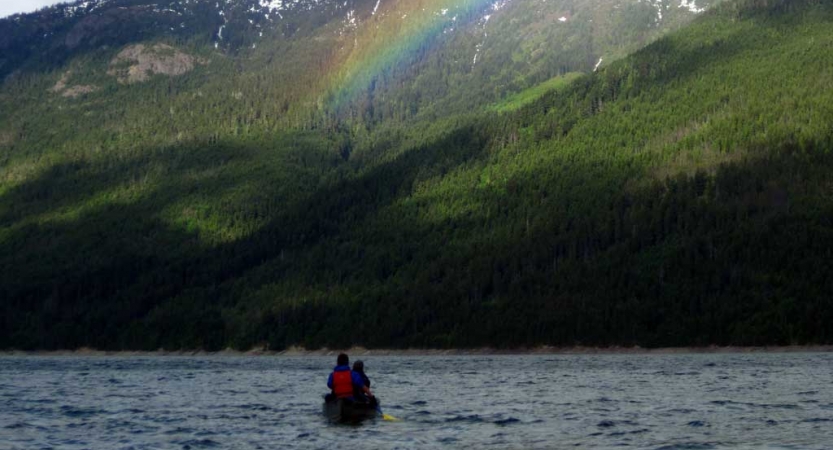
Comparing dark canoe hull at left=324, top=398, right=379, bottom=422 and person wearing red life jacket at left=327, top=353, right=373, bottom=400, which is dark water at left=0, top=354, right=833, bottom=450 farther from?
person wearing red life jacket at left=327, top=353, right=373, bottom=400

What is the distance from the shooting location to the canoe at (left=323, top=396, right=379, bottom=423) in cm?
7169

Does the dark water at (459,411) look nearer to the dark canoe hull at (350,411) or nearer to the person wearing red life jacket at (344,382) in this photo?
the dark canoe hull at (350,411)

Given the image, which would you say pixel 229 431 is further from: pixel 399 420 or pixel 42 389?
pixel 42 389

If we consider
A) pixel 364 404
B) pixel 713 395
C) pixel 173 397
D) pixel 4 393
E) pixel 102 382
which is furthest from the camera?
pixel 102 382

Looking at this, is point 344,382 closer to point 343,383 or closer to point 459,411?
point 343,383

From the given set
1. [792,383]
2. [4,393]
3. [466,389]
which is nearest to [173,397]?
[4,393]

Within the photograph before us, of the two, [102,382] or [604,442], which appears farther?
[102,382]

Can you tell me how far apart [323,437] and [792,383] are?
169 feet

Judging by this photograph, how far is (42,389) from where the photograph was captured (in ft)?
367

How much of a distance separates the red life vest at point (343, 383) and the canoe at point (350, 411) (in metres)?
0.39

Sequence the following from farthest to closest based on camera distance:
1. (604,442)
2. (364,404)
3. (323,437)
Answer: (364,404)
(323,437)
(604,442)

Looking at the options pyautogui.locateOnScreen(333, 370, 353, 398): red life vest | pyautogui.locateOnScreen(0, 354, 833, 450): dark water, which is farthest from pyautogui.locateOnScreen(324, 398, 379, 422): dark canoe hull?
pyautogui.locateOnScreen(0, 354, 833, 450): dark water

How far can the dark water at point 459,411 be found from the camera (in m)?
61.6

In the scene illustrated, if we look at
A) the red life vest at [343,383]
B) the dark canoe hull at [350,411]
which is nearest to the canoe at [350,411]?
the dark canoe hull at [350,411]
